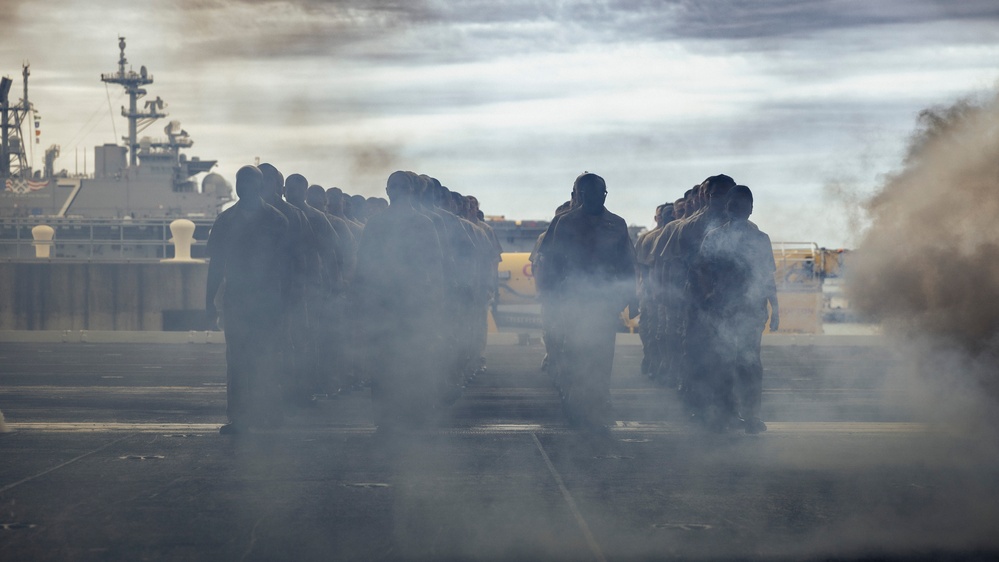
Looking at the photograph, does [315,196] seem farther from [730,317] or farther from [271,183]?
[730,317]

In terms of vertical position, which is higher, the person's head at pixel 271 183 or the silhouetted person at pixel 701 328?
the person's head at pixel 271 183

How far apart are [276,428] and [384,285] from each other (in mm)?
1734

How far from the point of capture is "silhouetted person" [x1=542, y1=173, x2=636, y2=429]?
415 inches

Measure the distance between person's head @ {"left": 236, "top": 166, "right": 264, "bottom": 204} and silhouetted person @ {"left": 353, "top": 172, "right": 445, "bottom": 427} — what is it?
3.73 ft

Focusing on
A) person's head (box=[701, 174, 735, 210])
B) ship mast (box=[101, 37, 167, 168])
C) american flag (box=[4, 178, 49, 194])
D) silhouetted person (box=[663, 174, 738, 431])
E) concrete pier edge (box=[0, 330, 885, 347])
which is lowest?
concrete pier edge (box=[0, 330, 885, 347])

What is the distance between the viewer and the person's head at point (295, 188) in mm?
12766

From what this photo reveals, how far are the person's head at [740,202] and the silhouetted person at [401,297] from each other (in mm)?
2936

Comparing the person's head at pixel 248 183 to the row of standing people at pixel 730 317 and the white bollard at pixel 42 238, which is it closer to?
the row of standing people at pixel 730 317

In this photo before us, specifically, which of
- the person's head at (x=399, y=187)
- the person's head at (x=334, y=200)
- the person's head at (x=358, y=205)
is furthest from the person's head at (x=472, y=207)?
the person's head at (x=399, y=187)

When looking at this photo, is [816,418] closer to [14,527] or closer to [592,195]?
[592,195]

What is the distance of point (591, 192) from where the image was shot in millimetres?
10680

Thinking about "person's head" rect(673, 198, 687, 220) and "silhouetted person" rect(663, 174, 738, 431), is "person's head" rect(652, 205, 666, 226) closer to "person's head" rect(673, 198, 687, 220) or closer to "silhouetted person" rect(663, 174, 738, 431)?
"person's head" rect(673, 198, 687, 220)

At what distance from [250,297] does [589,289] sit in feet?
10.7

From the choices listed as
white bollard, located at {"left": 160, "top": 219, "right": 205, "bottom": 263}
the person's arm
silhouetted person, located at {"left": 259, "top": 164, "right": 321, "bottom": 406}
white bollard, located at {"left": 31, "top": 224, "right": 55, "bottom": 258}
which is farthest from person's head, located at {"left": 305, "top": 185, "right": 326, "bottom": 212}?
white bollard, located at {"left": 31, "top": 224, "right": 55, "bottom": 258}
